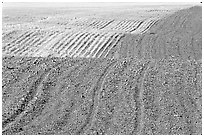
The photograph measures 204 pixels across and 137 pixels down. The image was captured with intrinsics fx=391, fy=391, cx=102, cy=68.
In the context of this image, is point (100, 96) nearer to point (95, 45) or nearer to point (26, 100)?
point (26, 100)

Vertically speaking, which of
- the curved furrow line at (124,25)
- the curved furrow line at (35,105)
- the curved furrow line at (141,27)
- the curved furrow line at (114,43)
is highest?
the curved furrow line at (35,105)

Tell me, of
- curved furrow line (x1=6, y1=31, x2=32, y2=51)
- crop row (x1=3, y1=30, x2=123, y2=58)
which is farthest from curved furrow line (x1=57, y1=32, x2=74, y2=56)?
curved furrow line (x1=6, y1=31, x2=32, y2=51)

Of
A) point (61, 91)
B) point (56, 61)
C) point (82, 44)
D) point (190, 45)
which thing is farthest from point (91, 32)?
point (61, 91)

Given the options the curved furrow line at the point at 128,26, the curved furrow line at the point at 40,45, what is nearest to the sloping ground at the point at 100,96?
the curved furrow line at the point at 40,45

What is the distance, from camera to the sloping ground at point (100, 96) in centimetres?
819

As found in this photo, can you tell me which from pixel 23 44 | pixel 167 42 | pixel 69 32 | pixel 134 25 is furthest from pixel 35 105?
pixel 134 25

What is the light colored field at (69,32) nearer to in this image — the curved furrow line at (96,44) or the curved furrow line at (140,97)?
the curved furrow line at (96,44)

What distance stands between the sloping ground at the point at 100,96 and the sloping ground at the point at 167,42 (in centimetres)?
360

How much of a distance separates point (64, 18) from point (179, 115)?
55.0 feet

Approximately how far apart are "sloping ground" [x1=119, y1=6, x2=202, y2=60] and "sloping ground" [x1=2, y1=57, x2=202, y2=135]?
3604 millimetres

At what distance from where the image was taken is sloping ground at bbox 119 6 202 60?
15453 millimetres

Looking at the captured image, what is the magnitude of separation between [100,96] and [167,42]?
843 cm

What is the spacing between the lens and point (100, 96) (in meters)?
9.49

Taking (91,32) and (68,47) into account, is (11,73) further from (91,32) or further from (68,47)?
(91,32)
